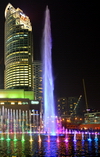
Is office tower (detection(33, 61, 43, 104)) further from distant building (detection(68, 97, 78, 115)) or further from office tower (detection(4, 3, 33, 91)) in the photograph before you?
office tower (detection(4, 3, 33, 91))

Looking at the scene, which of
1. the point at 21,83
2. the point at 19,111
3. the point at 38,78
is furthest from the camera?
the point at 38,78

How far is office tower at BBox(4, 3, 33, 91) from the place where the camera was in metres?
135

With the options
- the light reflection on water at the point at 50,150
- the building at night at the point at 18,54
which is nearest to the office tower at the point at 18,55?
the building at night at the point at 18,54

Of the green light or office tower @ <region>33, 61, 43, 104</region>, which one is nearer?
the green light

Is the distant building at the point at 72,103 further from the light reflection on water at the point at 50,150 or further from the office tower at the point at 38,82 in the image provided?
the light reflection on water at the point at 50,150

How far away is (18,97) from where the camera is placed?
109 metres

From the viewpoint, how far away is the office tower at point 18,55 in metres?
135

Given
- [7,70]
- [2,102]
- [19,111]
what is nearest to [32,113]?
[19,111]

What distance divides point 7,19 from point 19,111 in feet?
247

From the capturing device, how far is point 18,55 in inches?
5408

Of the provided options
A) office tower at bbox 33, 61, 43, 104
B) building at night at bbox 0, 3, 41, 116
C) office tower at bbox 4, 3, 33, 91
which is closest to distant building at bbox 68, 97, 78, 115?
office tower at bbox 33, 61, 43, 104

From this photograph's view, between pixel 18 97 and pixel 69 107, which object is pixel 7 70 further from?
pixel 69 107

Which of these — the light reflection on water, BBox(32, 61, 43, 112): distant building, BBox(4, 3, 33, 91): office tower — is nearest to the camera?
the light reflection on water

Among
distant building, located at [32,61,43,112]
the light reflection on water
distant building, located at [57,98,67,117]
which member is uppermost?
distant building, located at [32,61,43,112]
